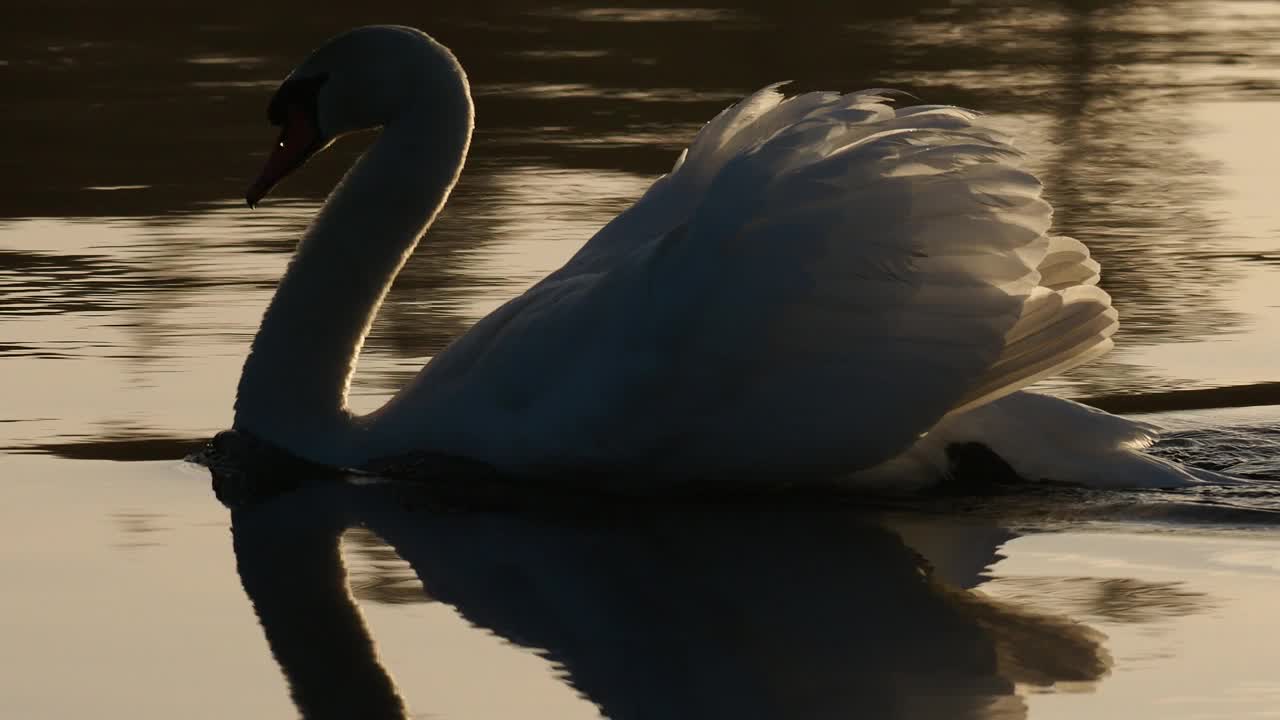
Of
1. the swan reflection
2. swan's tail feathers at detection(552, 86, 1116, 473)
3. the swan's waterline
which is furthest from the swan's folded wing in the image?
the swan's waterline

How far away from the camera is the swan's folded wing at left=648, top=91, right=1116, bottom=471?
277 inches

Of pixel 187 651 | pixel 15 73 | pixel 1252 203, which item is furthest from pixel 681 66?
pixel 187 651

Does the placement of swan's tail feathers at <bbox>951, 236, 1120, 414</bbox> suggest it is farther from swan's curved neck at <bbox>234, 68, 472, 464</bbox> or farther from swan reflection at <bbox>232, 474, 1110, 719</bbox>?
swan's curved neck at <bbox>234, 68, 472, 464</bbox>

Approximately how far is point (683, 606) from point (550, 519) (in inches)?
40.7

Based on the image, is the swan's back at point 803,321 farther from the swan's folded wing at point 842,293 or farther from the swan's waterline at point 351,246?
the swan's waterline at point 351,246

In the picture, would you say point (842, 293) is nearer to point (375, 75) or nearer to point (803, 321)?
point (803, 321)

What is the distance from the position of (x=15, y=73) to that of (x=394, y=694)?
12138mm

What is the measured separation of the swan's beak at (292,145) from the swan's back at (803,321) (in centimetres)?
130

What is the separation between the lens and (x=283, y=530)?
7.09 m

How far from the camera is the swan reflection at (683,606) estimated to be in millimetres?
5398

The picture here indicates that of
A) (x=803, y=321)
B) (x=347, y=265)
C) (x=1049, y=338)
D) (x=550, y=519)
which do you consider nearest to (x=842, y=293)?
(x=803, y=321)

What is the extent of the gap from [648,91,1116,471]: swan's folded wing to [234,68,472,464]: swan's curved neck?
3.99ft

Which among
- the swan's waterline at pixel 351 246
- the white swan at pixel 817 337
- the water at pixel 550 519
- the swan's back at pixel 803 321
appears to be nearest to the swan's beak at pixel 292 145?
the swan's waterline at pixel 351 246

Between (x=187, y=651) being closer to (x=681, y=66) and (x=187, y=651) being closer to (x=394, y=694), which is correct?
(x=394, y=694)
